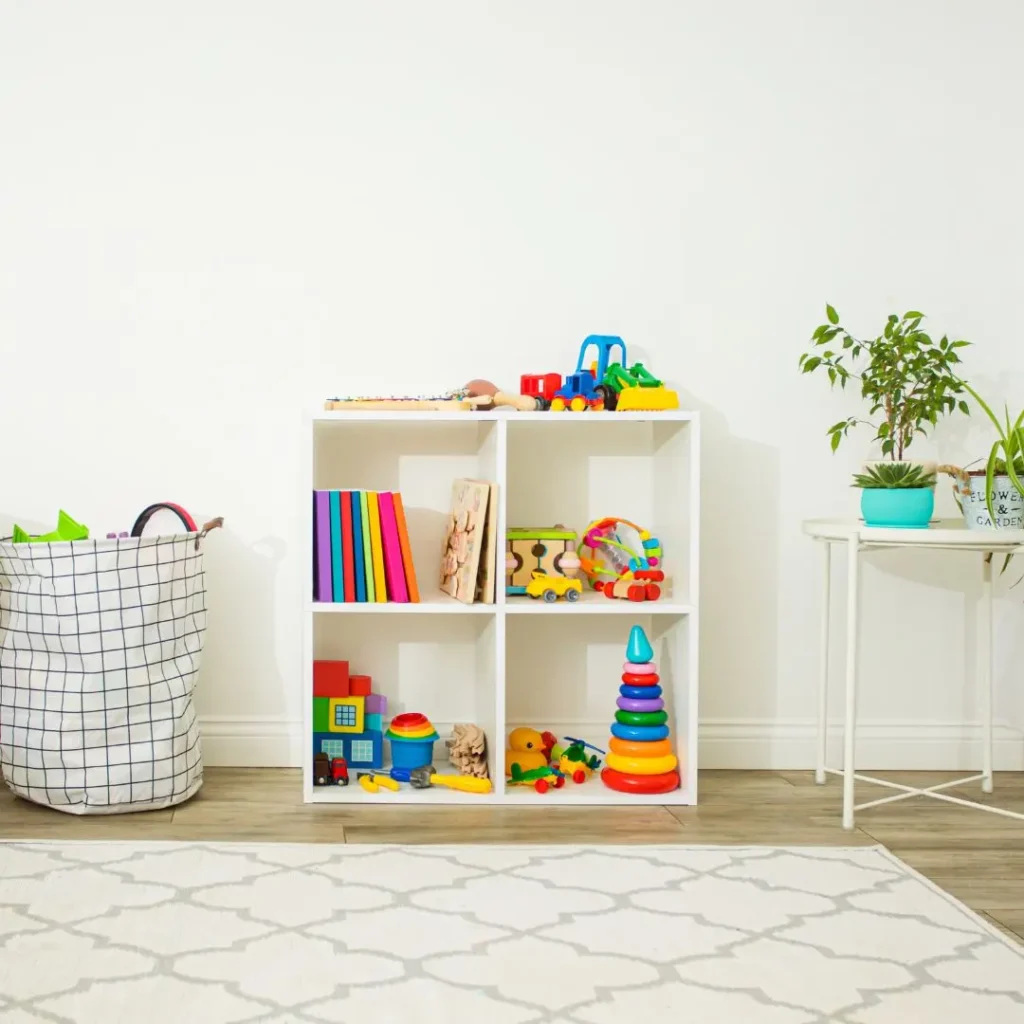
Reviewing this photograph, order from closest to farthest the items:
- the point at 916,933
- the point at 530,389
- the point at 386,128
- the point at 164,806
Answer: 1. the point at 916,933
2. the point at 164,806
3. the point at 530,389
4. the point at 386,128

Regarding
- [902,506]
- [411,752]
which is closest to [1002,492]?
[902,506]

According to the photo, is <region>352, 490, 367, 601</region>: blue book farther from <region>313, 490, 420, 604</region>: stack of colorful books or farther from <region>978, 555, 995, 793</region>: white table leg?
<region>978, 555, 995, 793</region>: white table leg

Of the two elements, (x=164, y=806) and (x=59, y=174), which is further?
(x=59, y=174)

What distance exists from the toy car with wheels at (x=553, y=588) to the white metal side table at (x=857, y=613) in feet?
1.70

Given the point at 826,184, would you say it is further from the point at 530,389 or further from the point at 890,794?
the point at 890,794

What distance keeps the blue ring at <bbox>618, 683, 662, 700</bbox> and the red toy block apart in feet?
2.04

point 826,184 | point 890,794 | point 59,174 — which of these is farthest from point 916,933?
point 59,174

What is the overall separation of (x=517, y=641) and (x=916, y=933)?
4.03 ft

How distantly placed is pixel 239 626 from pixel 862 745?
149cm

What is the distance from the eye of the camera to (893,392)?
251cm

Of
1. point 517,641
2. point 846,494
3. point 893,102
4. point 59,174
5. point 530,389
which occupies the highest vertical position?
point 893,102

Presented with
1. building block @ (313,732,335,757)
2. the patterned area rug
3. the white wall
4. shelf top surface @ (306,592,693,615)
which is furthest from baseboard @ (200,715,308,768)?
the patterned area rug

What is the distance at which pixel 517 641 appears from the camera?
108 inches

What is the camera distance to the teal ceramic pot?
7.42ft
